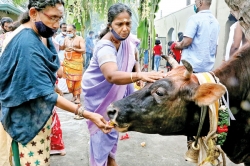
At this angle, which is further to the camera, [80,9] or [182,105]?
[80,9]

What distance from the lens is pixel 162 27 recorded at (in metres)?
21.0

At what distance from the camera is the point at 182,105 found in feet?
6.38

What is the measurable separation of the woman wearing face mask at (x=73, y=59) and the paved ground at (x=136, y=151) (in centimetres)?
189

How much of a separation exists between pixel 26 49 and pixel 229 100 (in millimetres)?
1586

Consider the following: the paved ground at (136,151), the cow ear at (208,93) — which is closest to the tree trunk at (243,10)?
the cow ear at (208,93)

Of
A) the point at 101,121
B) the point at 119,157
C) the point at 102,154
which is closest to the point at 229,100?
the point at 101,121

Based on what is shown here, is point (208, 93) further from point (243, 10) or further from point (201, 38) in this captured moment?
point (201, 38)

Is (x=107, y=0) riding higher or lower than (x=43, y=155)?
higher

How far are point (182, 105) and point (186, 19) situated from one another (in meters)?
13.6

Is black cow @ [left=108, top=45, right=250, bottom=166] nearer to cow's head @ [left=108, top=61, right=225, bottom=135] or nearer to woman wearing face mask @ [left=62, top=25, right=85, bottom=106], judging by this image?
cow's head @ [left=108, top=61, right=225, bottom=135]

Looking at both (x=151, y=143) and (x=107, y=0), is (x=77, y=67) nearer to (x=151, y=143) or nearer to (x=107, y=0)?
(x=151, y=143)

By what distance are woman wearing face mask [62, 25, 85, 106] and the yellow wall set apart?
5.60m

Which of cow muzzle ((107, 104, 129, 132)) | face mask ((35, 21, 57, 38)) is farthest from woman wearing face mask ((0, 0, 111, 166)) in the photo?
cow muzzle ((107, 104, 129, 132))

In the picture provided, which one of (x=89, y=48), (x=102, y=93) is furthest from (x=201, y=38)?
(x=89, y=48)
